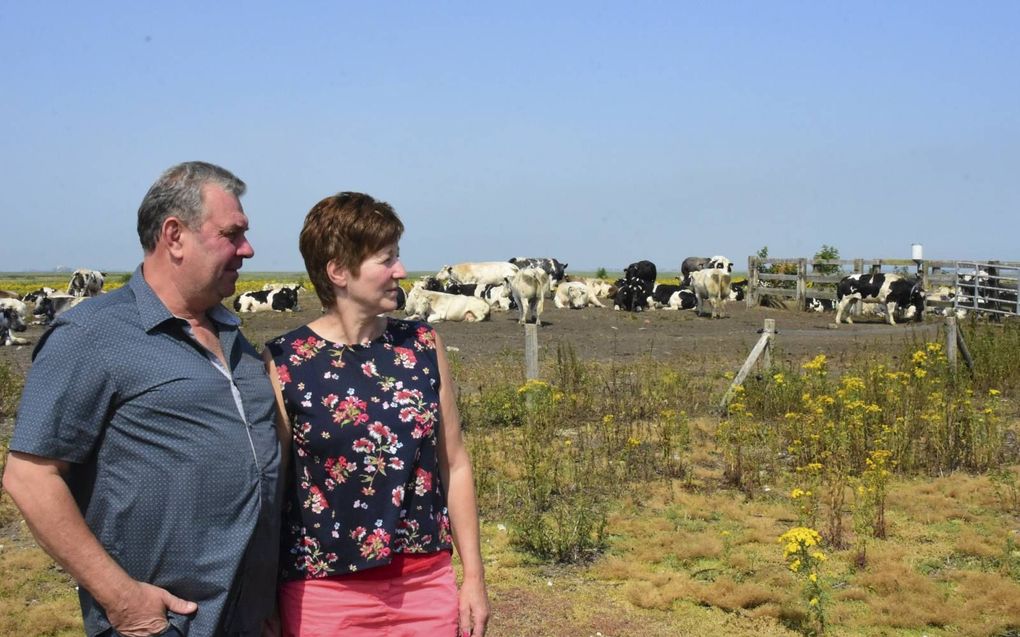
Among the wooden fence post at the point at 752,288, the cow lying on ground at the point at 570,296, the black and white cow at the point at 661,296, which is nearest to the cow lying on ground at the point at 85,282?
the cow lying on ground at the point at 570,296

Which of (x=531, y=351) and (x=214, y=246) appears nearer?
(x=214, y=246)

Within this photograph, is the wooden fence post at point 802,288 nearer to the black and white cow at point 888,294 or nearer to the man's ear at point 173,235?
the black and white cow at point 888,294

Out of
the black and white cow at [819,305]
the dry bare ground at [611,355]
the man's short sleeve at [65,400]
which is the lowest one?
the dry bare ground at [611,355]

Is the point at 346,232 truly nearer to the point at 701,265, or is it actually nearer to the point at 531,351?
the point at 531,351

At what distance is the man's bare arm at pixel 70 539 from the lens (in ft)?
8.27

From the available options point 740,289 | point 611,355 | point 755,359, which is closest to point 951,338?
point 755,359

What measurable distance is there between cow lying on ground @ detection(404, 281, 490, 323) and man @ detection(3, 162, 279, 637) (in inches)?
960

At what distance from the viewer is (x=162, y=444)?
8.68 feet

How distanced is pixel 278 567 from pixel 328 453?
38 cm

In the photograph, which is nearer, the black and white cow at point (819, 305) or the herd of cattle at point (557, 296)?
the herd of cattle at point (557, 296)

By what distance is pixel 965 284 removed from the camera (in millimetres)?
27188

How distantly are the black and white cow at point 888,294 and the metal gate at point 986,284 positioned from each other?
3.80 ft

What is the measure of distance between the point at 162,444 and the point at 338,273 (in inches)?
31.1

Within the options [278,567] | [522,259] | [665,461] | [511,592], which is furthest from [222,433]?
[522,259]
